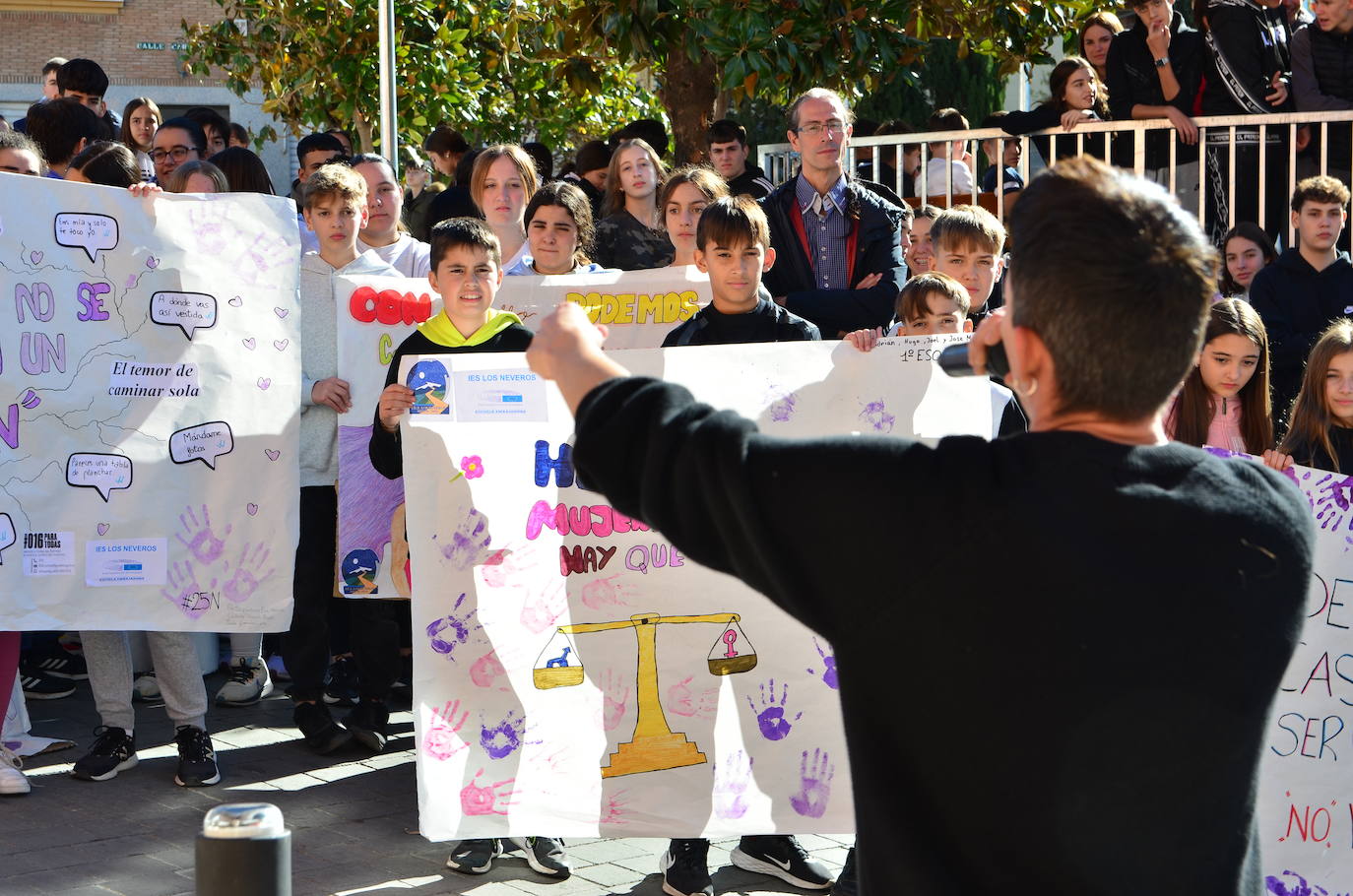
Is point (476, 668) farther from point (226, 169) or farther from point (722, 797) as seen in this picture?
point (226, 169)

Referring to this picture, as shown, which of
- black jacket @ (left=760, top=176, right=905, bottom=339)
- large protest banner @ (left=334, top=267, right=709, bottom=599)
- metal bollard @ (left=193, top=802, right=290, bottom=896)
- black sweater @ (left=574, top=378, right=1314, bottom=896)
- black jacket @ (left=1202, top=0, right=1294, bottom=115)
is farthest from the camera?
black jacket @ (left=1202, top=0, right=1294, bottom=115)

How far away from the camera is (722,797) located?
14.0 ft

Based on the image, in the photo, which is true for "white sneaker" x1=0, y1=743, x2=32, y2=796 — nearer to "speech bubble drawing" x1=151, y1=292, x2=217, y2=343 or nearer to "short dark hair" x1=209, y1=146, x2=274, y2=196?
"speech bubble drawing" x1=151, y1=292, x2=217, y2=343

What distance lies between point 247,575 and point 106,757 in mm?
849

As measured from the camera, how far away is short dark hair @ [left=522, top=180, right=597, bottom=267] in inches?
239

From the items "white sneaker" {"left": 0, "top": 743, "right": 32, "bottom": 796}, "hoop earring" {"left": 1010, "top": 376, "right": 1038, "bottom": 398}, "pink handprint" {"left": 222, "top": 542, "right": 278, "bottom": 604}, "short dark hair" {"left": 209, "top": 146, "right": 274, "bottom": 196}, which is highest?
"short dark hair" {"left": 209, "top": 146, "right": 274, "bottom": 196}

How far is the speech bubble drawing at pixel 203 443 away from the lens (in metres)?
5.25

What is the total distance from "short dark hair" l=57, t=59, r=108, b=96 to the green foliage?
14.1ft

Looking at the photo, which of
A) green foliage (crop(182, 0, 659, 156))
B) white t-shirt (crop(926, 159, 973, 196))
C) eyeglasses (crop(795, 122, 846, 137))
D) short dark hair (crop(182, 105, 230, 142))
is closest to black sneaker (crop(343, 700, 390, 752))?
eyeglasses (crop(795, 122, 846, 137))

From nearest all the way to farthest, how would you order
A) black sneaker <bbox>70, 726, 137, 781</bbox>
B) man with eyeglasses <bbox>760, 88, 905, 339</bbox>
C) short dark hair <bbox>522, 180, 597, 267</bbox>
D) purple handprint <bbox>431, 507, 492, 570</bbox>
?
purple handprint <bbox>431, 507, 492, 570</bbox> < black sneaker <bbox>70, 726, 137, 781</bbox> < short dark hair <bbox>522, 180, 597, 267</bbox> < man with eyeglasses <bbox>760, 88, 905, 339</bbox>

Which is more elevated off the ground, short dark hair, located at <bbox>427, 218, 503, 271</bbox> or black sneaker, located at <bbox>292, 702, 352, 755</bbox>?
short dark hair, located at <bbox>427, 218, 503, 271</bbox>

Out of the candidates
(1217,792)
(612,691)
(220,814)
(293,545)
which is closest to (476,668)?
(612,691)

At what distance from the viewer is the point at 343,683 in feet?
21.1

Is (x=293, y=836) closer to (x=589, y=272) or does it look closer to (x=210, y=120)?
(x=589, y=272)
